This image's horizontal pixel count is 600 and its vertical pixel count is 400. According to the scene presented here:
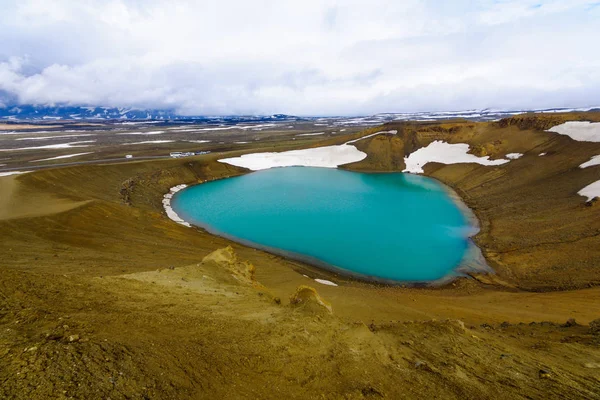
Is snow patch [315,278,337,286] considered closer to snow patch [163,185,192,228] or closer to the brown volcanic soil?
the brown volcanic soil

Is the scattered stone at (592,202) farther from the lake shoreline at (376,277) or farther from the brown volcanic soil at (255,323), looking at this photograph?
the lake shoreline at (376,277)

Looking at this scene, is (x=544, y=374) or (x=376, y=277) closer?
(x=544, y=374)

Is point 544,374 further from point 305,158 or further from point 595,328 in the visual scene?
point 305,158

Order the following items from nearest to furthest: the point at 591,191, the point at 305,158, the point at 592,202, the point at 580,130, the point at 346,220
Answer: the point at 592,202 → the point at 591,191 → the point at 346,220 → the point at 580,130 → the point at 305,158

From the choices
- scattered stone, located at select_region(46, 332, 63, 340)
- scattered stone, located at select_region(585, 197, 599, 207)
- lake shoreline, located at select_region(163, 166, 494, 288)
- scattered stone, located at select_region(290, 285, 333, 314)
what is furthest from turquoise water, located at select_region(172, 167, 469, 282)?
scattered stone, located at select_region(46, 332, 63, 340)

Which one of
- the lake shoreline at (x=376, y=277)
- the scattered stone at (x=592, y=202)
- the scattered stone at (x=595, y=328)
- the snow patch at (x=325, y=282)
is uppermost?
the scattered stone at (x=595, y=328)

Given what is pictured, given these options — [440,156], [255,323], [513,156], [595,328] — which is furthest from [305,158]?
[255,323]

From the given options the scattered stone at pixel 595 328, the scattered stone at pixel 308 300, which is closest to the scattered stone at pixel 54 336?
the scattered stone at pixel 308 300
